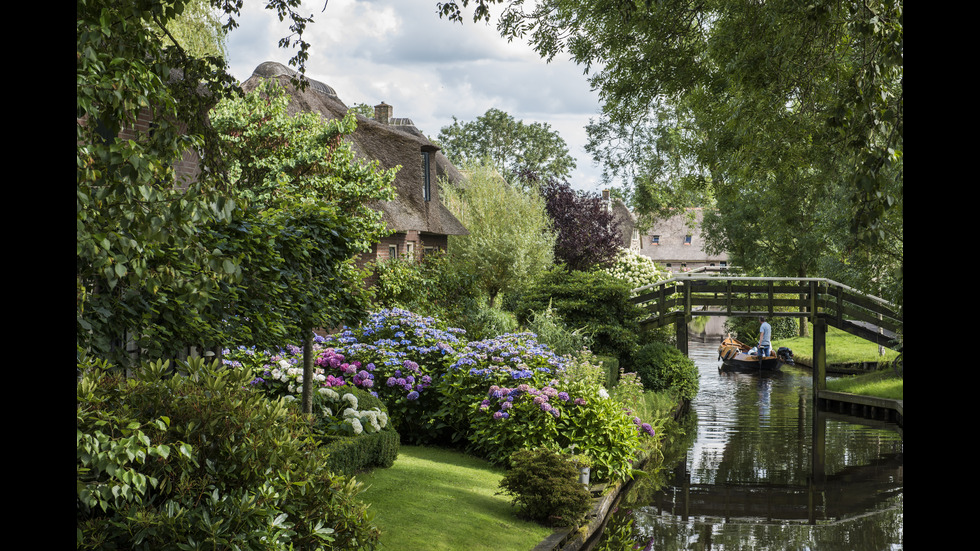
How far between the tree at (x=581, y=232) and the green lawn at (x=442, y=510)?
2350 centimetres

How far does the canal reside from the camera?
1130 centimetres

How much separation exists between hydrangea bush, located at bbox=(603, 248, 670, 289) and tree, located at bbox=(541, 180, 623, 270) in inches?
38.4

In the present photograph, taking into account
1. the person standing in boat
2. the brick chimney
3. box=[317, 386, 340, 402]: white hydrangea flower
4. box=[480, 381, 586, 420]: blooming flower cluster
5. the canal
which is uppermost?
the brick chimney

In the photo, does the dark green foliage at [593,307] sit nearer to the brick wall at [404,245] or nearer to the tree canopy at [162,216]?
the brick wall at [404,245]

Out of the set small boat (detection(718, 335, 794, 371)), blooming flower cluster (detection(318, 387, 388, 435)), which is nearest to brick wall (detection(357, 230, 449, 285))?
blooming flower cluster (detection(318, 387, 388, 435))

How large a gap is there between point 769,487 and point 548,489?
6.77 m

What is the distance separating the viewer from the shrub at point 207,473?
468cm

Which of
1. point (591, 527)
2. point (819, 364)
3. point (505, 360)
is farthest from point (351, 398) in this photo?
point (819, 364)

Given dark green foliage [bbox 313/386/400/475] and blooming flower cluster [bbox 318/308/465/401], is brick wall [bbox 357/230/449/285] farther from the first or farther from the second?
dark green foliage [bbox 313/386/400/475]
